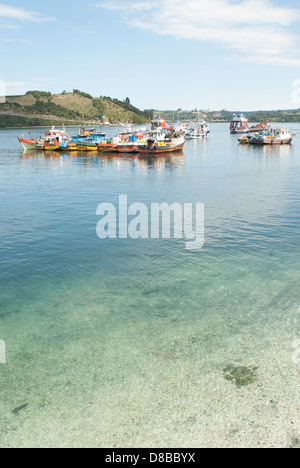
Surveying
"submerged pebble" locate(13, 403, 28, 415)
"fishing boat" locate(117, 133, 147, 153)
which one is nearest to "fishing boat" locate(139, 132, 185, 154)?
"fishing boat" locate(117, 133, 147, 153)

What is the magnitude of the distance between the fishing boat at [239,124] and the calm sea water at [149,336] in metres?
145

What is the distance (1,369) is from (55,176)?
3620 cm

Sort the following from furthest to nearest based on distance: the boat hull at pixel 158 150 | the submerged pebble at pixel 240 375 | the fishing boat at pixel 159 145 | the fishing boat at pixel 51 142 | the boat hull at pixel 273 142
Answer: the boat hull at pixel 273 142
the fishing boat at pixel 51 142
the boat hull at pixel 158 150
the fishing boat at pixel 159 145
the submerged pebble at pixel 240 375

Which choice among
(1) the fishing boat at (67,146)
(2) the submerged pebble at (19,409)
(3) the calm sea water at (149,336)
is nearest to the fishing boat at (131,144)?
(1) the fishing boat at (67,146)

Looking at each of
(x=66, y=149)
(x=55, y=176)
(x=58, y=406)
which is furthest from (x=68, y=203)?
(x=66, y=149)

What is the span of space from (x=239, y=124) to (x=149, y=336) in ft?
546

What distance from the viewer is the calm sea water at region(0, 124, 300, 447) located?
6.56 m

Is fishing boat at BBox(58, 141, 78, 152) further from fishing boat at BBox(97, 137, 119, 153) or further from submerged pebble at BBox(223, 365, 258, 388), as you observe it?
submerged pebble at BBox(223, 365, 258, 388)

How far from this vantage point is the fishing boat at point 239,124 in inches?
6130

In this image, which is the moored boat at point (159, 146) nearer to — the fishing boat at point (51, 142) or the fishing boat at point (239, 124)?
the fishing boat at point (51, 142)

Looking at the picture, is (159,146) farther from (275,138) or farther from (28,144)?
(28,144)

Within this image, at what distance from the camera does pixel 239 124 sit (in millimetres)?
162625

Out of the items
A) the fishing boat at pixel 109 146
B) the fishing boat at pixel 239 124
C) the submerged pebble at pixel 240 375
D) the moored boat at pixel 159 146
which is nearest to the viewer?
the submerged pebble at pixel 240 375
